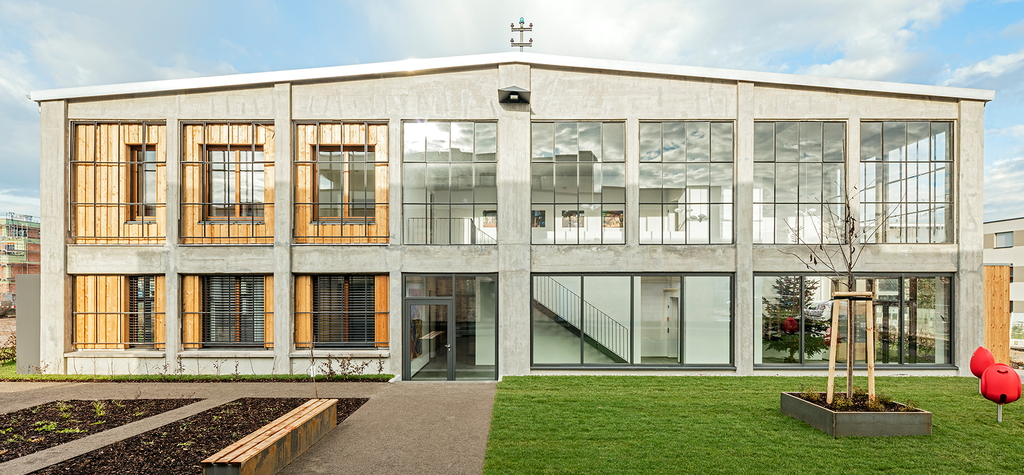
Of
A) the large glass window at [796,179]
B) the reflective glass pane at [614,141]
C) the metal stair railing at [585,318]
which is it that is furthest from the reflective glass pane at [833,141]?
the metal stair railing at [585,318]

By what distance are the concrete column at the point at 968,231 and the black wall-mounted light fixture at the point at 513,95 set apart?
11924 mm

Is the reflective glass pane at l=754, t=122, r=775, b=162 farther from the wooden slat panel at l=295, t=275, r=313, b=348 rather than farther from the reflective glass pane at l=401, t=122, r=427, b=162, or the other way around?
the wooden slat panel at l=295, t=275, r=313, b=348

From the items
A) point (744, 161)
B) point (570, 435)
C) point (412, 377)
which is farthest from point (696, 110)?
point (412, 377)

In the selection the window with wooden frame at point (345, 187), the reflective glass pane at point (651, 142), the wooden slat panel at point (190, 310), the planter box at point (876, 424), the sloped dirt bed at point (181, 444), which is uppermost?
the reflective glass pane at point (651, 142)

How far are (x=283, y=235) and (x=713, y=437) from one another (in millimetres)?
11310

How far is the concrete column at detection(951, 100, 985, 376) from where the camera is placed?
43.4 feet

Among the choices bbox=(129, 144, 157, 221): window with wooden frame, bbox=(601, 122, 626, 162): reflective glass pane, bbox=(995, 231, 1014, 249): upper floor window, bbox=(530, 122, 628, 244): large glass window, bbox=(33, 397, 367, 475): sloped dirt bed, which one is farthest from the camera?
bbox=(995, 231, 1014, 249): upper floor window

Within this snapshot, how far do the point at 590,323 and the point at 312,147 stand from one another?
9097 mm

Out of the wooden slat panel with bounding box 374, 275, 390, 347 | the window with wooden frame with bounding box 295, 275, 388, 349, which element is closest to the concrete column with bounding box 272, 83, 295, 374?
the window with wooden frame with bounding box 295, 275, 388, 349

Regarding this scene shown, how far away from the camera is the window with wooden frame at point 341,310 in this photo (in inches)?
533

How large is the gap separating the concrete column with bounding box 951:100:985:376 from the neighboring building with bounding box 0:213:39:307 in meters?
61.7

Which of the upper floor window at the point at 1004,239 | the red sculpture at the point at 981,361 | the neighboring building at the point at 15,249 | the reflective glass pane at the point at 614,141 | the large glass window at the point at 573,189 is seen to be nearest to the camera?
the red sculpture at the point at 981,361

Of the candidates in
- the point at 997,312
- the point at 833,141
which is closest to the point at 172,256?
the point at 833,141

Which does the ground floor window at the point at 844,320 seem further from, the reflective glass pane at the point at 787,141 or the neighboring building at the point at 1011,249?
the neighboring building at the point at 1011,249
